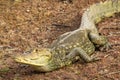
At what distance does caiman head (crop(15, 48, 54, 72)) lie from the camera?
19.7 feet

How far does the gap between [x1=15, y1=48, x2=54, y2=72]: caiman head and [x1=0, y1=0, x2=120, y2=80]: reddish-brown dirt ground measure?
0.39 feet

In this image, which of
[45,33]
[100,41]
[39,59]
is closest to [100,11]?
[45,33]

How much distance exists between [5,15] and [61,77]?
3412 millimetres

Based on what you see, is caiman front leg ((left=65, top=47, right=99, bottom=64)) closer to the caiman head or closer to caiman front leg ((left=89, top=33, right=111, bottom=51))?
the caiman head

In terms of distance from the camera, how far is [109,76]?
236 inches

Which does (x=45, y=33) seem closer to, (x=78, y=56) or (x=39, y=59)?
(x=78, y=56)

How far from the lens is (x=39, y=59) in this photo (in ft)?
20.6

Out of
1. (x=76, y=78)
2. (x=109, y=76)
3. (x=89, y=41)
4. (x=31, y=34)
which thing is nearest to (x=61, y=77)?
(x=76, y=78)

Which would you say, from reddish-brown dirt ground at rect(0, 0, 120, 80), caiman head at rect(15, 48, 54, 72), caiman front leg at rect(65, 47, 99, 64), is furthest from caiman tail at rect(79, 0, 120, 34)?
caiman head at rect(15, 48, 54, 72)

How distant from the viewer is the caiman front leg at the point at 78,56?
21.8 feet

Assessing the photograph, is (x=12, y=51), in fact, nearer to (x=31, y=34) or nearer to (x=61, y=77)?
(x=31, y=34)

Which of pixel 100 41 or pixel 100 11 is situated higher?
pixel 100 11

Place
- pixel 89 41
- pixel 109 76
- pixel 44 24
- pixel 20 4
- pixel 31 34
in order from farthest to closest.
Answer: pixel 20 4
pixel 44 24
pixel 31 34
pixel 89 41
pixel 109 76

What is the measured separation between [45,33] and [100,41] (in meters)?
1.61
